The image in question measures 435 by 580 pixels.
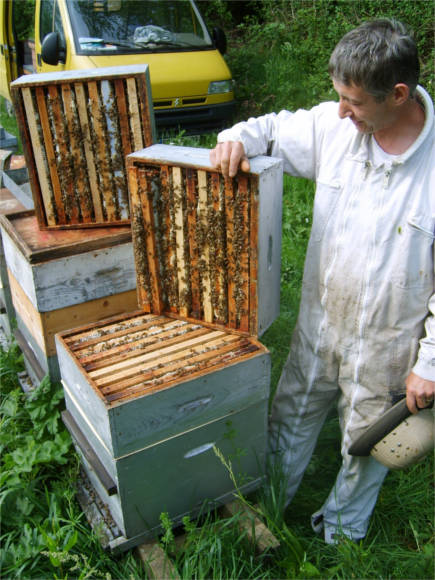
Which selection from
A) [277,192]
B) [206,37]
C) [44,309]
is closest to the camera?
[277,192]

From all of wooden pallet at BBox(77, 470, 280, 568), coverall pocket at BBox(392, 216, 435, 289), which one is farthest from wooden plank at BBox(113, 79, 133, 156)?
wooden pallet at BBox(77, 470, 280, 568)

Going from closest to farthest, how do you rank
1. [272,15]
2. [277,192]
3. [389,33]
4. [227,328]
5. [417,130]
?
[389,33], [417,130], [277,192], [227,328], [272,15]

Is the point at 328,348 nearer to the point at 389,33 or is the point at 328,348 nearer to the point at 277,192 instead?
the point at 277,192

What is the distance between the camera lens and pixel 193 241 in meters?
2.06

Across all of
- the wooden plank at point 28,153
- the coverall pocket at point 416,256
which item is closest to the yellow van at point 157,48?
the wooden plank at point 28,153

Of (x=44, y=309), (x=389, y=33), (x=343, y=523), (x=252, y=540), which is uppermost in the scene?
(x=389, y=33)

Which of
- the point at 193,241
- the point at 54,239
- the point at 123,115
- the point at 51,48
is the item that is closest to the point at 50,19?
the point at 51,48

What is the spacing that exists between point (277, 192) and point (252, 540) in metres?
1.26

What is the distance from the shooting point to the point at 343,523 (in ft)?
7.83

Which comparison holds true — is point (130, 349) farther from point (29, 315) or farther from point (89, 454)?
point (29, 315)

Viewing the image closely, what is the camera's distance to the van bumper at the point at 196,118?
6355mm

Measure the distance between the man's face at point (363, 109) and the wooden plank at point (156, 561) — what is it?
5.23 feet

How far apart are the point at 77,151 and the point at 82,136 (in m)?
0.07

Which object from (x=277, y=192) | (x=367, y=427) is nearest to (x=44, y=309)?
(x=277, y=192)
